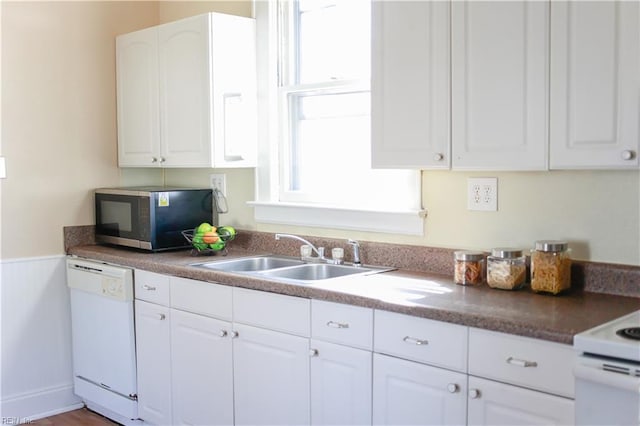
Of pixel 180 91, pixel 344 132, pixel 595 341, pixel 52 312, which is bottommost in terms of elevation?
pixel 52 312

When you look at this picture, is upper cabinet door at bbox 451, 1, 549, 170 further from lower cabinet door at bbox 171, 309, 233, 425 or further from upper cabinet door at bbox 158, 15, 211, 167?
upper cabinet door at bbox 158, 15, 211, 167

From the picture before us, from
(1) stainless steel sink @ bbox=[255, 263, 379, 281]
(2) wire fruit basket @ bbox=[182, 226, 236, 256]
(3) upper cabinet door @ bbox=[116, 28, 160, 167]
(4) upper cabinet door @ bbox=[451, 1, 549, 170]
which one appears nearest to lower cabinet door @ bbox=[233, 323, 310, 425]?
(1) stainless steel sink @ bbox=[255, 263, 379, 281]

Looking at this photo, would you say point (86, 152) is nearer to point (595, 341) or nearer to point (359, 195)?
point (359, 195)

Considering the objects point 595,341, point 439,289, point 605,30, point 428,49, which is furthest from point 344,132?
point 595,341

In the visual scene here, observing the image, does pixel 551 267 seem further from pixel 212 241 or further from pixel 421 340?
pixel 212 241

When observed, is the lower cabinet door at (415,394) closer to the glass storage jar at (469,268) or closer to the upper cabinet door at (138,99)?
the glass storage jar at (469,268)

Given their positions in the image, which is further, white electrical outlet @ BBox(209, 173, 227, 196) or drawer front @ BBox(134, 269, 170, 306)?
white electrical outlet @ BBox(209, 173, 227, 196)

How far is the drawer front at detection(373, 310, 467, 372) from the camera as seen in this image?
214cm

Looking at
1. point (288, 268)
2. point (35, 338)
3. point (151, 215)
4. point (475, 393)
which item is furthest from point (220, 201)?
point (475, 393)

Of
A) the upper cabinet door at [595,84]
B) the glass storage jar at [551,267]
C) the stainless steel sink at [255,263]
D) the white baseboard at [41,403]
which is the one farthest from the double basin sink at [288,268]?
the white baseboard at [41,403]

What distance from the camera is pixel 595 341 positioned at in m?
1.79

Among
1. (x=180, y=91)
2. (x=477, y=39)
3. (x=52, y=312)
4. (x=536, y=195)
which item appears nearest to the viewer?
(x=477, y=39)

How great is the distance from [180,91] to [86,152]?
0.72 meters

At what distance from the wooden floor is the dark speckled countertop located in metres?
1.01
